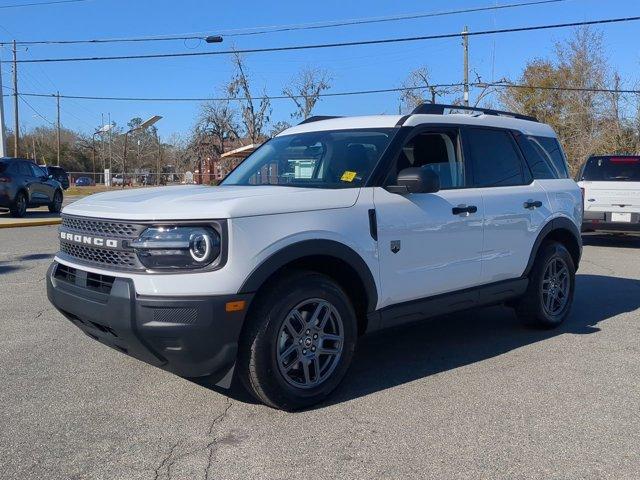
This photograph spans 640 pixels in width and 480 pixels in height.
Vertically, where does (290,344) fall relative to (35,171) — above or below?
below

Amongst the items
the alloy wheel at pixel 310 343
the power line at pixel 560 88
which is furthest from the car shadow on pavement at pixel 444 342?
the power line at pixel 560 88

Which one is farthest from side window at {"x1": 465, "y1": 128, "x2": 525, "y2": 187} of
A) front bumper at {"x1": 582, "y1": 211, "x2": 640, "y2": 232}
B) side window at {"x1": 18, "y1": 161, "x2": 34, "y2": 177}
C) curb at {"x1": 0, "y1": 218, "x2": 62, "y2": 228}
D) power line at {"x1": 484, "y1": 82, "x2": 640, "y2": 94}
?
power line at {"x1": 484, "y1": 82, "x2": 640, "y2": 94}

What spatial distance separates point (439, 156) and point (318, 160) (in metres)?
1.00

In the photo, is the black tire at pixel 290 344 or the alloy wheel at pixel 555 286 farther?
the alloy wheel at pixel 555 286

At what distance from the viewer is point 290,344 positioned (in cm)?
398

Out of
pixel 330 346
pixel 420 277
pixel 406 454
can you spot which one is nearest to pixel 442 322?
pixel 420 277

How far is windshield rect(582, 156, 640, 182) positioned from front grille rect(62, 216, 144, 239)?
10974mm

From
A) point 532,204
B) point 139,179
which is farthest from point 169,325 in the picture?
point 139,179

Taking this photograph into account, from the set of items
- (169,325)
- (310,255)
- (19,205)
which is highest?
(19,205)

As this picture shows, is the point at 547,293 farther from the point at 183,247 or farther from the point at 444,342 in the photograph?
the point at 183,247

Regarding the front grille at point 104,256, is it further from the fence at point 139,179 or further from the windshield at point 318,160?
the fence at point 139,179

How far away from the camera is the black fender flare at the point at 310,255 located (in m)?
3.64

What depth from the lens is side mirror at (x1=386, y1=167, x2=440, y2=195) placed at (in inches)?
170

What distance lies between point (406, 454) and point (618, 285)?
634 centimetres
